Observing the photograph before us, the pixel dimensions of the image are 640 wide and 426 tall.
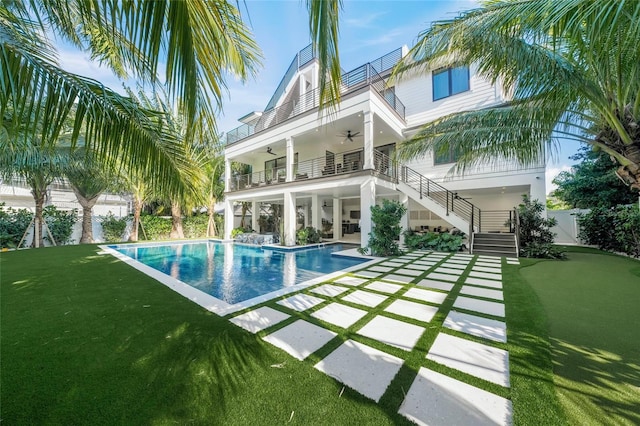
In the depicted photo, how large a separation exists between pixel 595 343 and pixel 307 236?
11.6 meters

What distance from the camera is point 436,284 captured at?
5.69 m

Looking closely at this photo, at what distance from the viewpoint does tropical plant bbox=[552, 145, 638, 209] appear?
12.8m

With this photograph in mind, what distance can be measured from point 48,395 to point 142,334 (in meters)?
1.14

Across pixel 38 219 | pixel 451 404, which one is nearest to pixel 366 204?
pixel 451 404

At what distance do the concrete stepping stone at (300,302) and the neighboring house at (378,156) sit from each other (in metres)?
5.99

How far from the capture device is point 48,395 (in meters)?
2.07

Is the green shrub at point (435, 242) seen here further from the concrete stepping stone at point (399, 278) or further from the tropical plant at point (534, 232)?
the concrete stepping stone at point (399, 278)

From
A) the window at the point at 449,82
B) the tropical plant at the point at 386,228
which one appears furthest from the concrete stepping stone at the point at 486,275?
the window at the point at 449,82

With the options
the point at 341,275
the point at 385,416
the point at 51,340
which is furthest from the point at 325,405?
the point at 341,275

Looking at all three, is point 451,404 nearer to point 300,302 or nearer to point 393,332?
point 393,332

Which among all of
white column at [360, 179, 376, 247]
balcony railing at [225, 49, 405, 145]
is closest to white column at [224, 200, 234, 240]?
balcony railing at [225, 49, 405, 145]

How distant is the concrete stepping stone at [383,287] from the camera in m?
5.22

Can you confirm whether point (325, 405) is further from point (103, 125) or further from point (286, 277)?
point (286, 277)

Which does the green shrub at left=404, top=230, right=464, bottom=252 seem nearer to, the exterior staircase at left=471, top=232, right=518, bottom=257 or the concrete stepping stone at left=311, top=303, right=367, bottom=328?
the exterior staircase at left=471, top=232, right=518, bottom=257
